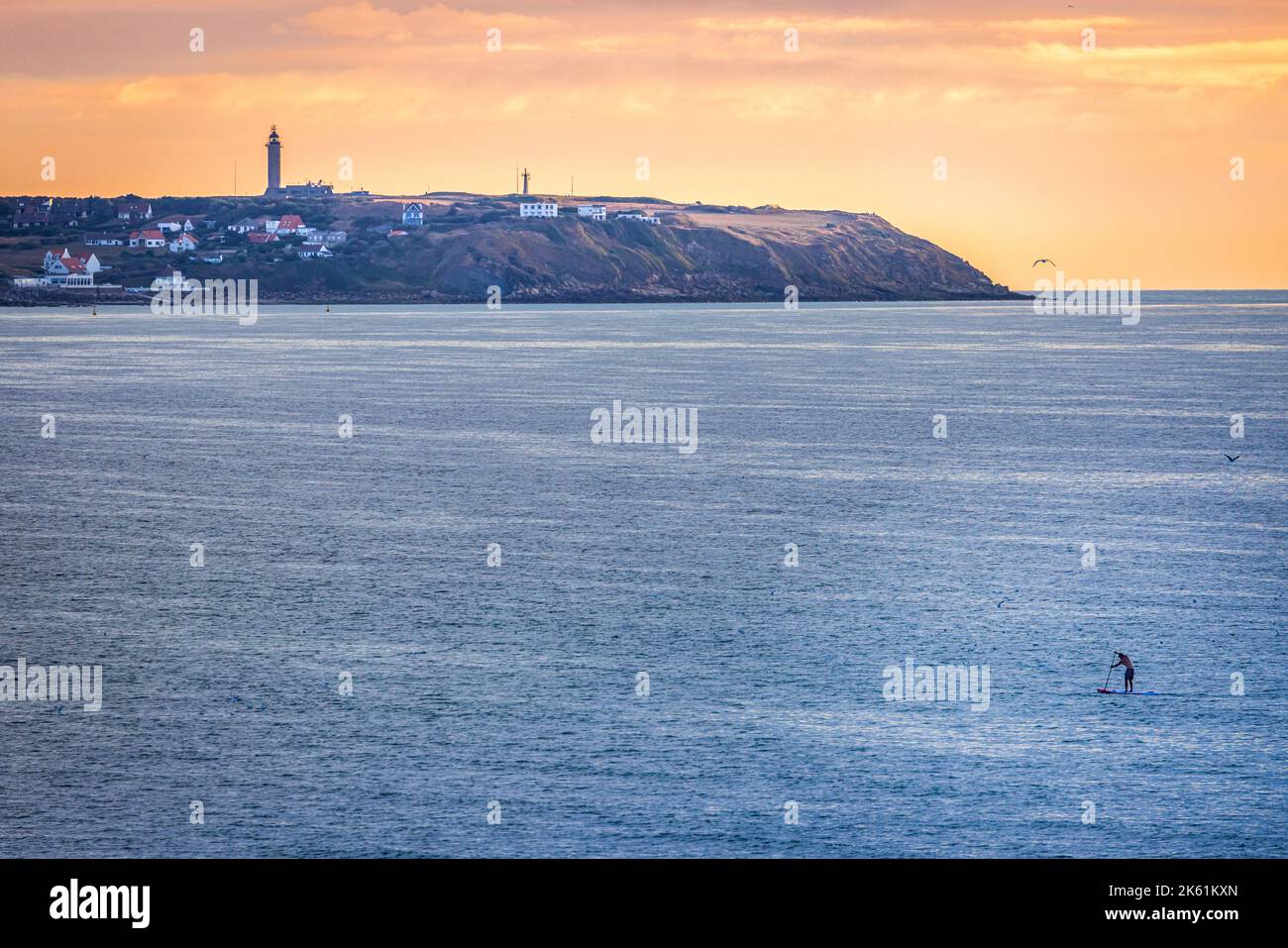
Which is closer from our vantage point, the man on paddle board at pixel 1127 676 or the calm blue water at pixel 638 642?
the calm blue water at pixel 638 642

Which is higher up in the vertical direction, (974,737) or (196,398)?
(196,398)

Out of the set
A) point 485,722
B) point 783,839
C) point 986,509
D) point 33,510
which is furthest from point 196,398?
point 783,839

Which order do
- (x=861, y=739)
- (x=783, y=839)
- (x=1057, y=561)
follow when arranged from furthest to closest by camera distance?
(x=1057, y=561) < (x=861, y=739) < (x=783, y=839)

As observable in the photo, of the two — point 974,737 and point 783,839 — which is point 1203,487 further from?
point 783,839

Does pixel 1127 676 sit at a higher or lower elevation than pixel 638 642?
lower

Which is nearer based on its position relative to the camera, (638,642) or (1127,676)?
(1127,676)

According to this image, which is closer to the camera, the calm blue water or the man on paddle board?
the calm blue water
